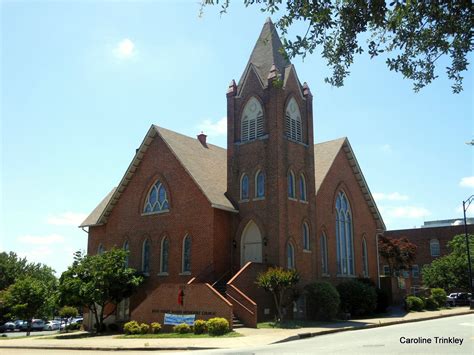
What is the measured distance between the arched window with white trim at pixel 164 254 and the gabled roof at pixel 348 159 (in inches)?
436

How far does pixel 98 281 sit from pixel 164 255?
17.1 ft

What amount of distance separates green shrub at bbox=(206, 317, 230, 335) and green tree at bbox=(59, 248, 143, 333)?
8083mm

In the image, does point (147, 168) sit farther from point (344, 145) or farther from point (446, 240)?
point (446, 240)

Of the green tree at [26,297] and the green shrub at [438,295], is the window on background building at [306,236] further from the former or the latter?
the green tree at [26,297]

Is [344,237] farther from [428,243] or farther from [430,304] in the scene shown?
[428,243]

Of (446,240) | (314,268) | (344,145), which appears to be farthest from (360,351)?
(446,240)

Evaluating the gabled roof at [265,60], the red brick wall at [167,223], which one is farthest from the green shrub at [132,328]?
the gabled roof at [265,60]

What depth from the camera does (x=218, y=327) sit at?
21.3 metres

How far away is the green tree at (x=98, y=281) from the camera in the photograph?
88.2 feet

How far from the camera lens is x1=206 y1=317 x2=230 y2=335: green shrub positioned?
21.3m

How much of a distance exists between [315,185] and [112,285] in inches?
559

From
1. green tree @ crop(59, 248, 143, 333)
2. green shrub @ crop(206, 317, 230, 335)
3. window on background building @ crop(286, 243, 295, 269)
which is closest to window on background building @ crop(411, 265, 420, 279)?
window on background building @ crop(286, 243, 295, 269)

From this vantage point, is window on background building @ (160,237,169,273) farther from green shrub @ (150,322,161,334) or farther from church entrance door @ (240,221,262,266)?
green shrub @ (150,322,161,334)

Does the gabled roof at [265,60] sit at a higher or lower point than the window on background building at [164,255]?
higher
